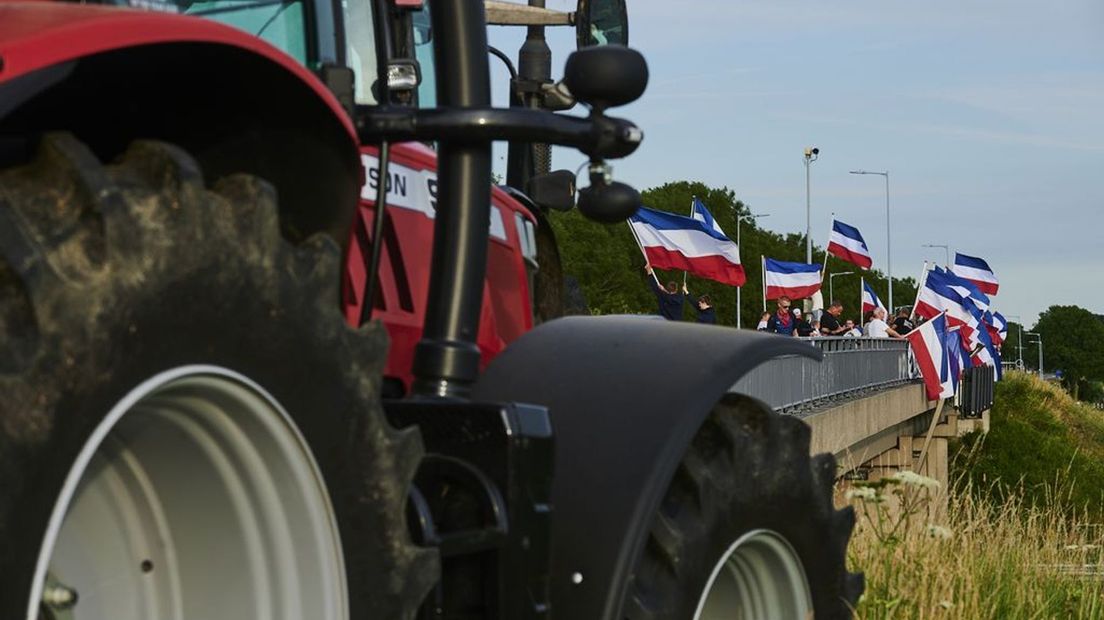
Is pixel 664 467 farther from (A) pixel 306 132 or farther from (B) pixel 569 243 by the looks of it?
(B) pixel 569 243

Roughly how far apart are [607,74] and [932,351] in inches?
1672

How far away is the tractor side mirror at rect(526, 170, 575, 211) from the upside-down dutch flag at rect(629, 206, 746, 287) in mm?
28014

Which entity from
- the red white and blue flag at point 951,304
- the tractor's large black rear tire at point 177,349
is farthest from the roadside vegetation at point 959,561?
the red white and blue flag at point 951,304

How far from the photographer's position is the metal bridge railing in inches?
956

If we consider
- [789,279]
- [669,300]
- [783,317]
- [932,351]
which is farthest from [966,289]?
[669,300]

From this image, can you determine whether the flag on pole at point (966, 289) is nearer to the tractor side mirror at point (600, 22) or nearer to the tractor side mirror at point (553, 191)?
the tractor side mirror at point (553, 191)

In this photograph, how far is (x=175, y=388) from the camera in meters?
2.35

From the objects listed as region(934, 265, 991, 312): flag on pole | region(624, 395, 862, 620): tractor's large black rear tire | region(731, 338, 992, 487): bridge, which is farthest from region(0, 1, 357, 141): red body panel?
region(934, 265, 991, 312): flag on pole

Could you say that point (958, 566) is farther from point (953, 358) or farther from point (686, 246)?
point (953, 358)

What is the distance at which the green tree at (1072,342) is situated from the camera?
598 ft

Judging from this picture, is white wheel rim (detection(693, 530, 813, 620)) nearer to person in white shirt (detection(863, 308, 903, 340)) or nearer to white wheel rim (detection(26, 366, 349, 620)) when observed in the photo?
white wheel rim (detection(26, 366, 349, 620))

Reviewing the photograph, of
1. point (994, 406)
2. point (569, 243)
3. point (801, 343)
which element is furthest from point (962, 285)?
point (801, 343)

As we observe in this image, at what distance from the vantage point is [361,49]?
13.3ft

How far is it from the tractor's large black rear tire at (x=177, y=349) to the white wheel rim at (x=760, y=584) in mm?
1237
